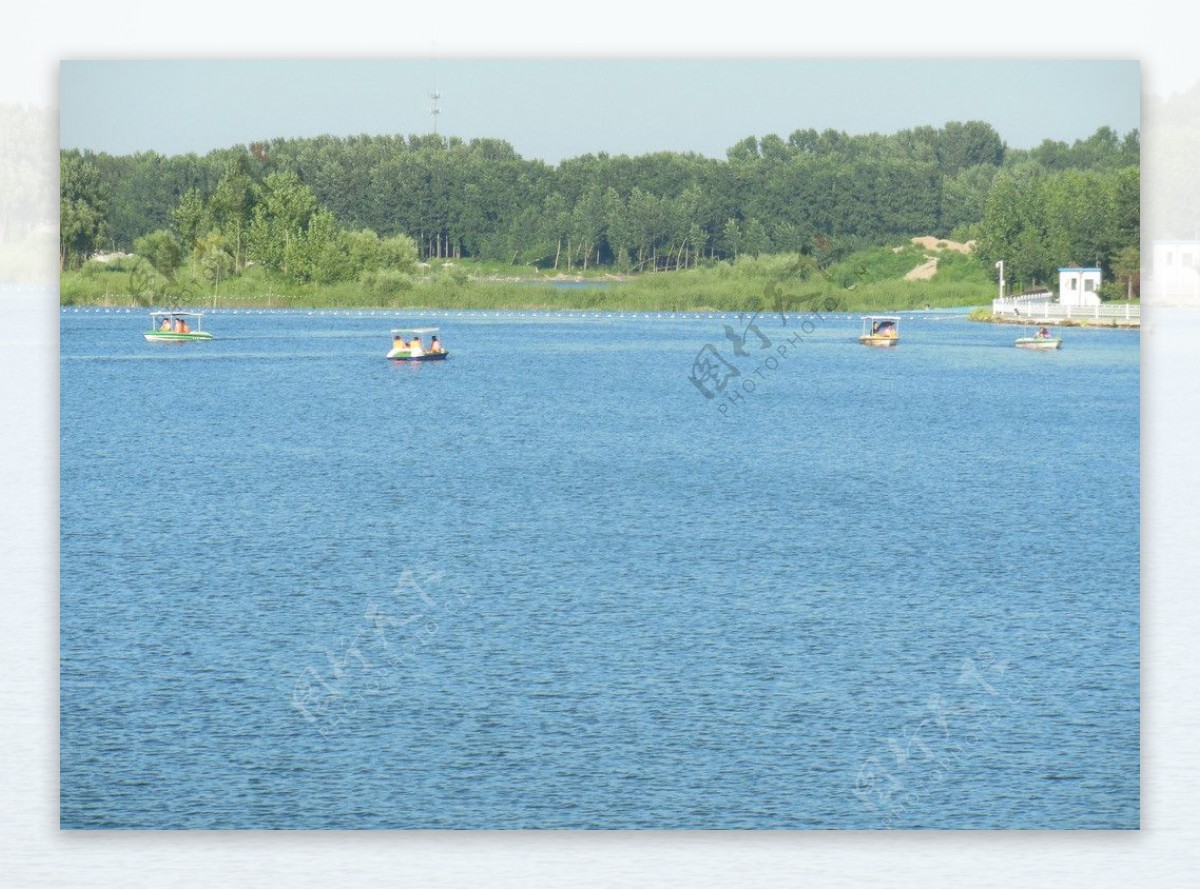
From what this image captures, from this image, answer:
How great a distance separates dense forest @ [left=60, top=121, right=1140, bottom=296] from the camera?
26719mm

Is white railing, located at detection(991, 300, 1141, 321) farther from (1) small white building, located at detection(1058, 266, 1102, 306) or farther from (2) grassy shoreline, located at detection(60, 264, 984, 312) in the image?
(2) grassy shoreline, located at detection(60, 264, 984, 312)

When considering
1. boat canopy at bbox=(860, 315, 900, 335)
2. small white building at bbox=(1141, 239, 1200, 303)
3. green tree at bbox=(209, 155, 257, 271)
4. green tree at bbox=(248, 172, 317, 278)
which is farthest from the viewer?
boat canopy at bbox=(860, 315, 900, 335)

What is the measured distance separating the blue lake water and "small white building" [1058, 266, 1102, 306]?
2.68 metres

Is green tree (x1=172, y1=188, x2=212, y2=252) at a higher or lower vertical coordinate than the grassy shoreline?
higher

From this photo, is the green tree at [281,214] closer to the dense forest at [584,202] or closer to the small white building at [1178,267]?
the dense forest at [584,202]

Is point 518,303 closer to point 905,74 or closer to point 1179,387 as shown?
point 1179,387

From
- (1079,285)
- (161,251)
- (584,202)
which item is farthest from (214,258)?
(1079,285)

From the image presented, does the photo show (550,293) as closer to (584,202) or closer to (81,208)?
(584,202)

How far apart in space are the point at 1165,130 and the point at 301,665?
35.3 feet

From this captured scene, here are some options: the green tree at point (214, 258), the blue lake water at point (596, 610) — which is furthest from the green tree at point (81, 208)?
the blue lake water at point (596, 610)

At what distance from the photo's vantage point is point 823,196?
34.5 meters

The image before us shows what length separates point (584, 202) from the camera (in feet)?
100

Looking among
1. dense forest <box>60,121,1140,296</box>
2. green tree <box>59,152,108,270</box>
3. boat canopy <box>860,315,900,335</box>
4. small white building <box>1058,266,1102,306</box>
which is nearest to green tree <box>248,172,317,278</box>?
dense forest <box>60,121,1140,296</box>

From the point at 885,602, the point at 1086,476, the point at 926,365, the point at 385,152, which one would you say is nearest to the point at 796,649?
the point at 885,602
